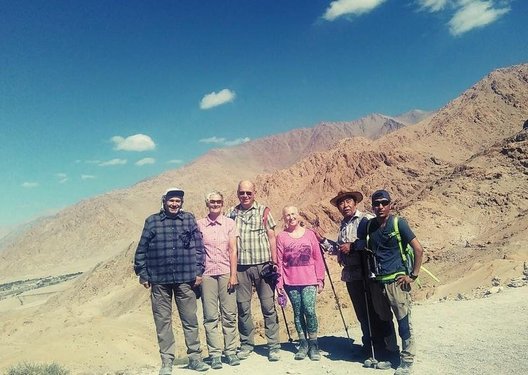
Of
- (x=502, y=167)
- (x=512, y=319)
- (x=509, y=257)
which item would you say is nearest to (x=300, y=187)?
(x=502, y=167)

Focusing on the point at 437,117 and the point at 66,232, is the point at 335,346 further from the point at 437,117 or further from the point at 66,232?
the point at 66,232

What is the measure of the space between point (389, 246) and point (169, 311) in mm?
2681

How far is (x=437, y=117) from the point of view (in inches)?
1928

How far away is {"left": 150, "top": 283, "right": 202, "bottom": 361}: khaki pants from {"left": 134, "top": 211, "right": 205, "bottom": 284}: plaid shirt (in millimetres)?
→ 130

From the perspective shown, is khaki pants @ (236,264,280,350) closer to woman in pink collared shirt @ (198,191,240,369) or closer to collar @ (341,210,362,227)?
woman in pink collared shirt @ (198,191,240,369)

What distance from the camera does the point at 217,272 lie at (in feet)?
17.3

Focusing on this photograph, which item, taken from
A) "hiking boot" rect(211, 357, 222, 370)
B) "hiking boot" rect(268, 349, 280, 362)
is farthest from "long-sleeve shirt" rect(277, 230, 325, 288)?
"hiking boot" rect(211, 357, 222, 370)

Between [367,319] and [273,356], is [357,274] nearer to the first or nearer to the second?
[367,319]

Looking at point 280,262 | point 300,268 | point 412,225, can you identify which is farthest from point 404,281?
point 412,225

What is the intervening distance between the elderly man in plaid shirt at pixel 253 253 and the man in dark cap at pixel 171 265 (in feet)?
1.72

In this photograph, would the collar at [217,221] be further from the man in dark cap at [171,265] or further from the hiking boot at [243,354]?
Answer: the hiking boot at [243,354]

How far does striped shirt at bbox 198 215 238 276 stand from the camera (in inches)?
208

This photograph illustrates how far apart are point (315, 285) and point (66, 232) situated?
80540mm

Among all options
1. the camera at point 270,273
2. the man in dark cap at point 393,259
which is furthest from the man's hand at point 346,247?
the camera at point 270,273
